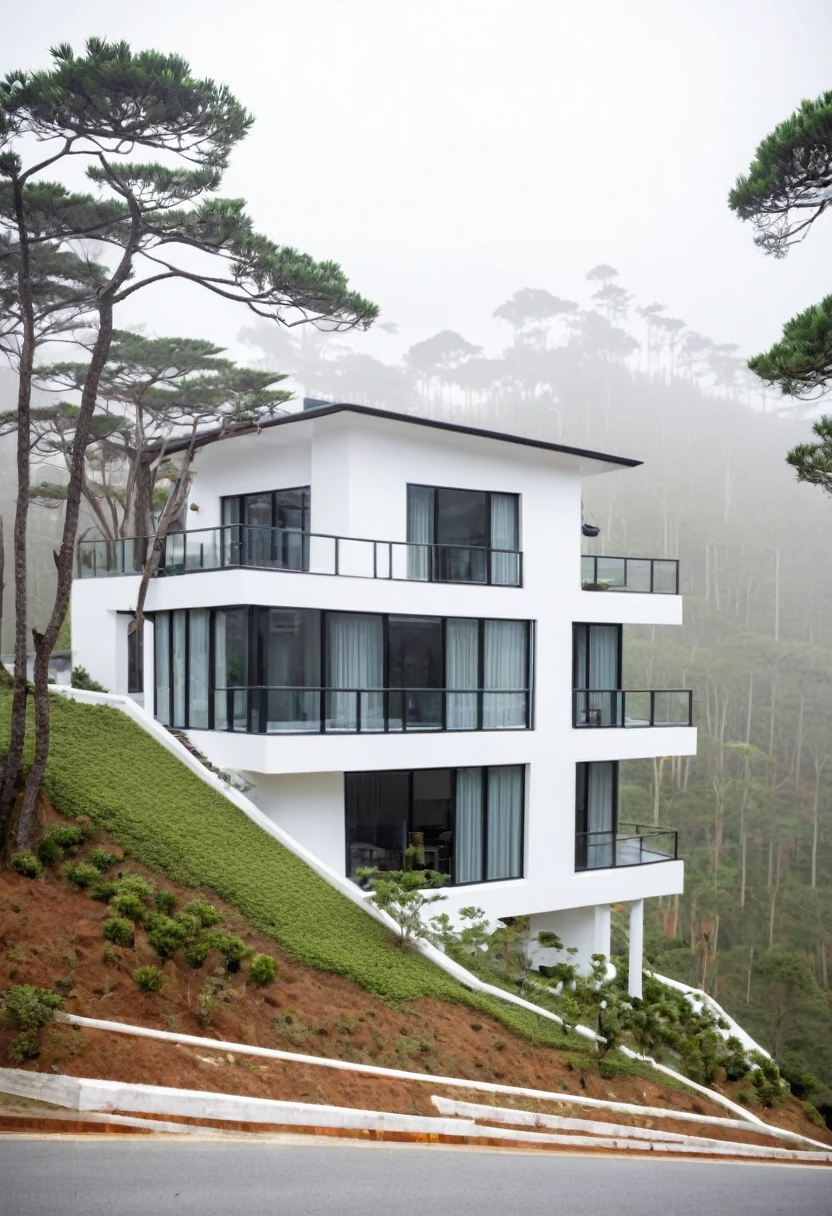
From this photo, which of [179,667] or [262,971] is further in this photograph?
[179,667]

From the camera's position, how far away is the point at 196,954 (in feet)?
40.7

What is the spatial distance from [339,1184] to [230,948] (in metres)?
3.89

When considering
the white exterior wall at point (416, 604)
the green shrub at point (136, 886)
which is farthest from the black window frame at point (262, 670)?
the green shrub at point (136, 886)

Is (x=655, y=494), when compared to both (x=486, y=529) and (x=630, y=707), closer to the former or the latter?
(x=630, y=707)

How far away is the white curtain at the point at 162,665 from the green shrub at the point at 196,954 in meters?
8.02

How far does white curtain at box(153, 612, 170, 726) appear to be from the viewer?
20234 mm

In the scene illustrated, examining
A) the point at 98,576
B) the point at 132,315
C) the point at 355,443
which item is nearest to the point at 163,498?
the point at 98,576

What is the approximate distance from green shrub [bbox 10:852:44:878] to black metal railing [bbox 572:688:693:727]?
1069 cm

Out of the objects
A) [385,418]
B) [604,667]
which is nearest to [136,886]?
[385,418]

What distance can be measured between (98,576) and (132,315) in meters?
63.8

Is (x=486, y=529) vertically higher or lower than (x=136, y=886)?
higher

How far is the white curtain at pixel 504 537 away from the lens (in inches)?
827

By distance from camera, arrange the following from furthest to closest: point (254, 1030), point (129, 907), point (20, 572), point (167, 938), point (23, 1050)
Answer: point (20, 572) → point (129, 907) → point (167, 938) → point (254, 1030) → point (23, 1050)

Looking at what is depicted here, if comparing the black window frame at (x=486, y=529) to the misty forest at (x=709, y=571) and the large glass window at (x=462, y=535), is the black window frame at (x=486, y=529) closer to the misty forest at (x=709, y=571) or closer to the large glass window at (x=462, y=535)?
the large glass window at (x=462, y=535)
